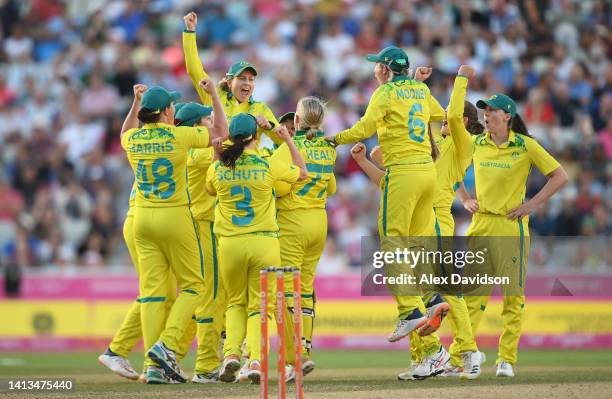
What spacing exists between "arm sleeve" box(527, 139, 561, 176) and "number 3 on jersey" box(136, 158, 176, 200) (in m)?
3.59

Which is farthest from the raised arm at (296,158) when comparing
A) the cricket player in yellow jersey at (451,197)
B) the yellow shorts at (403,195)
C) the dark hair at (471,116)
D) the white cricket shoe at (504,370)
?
the white cricket shoe at (504,370)

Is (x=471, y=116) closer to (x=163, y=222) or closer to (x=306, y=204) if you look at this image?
(x=306, y=204)

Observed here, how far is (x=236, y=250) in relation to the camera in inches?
436

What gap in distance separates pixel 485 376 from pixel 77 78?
12624 mm

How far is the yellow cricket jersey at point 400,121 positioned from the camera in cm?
1133

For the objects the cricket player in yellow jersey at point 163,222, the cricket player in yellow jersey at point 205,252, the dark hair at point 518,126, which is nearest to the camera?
the cricket player in yellow jersey at point 163,222

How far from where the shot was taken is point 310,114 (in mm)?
11641

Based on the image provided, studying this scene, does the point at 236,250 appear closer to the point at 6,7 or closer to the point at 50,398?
the point at 50,398

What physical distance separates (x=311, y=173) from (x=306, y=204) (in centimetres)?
32

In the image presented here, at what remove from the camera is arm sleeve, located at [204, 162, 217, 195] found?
36.9ft

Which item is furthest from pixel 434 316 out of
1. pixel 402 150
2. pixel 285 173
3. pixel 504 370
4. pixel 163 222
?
pixel 163 222

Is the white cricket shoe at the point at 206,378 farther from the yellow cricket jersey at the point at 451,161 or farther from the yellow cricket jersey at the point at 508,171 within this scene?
the yellow cricket jersey at the point at 508,171

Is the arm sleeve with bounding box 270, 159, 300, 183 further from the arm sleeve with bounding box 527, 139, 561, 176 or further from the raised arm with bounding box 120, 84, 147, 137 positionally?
the arm sleeve with bounding box 527, 139, 561, 176

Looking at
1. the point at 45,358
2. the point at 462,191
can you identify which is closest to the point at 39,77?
the point at 45,358
